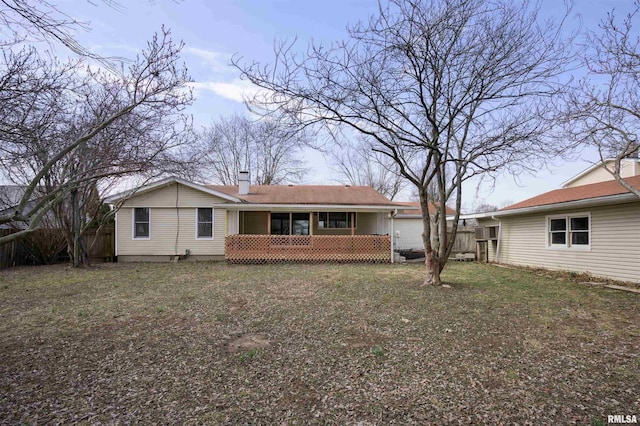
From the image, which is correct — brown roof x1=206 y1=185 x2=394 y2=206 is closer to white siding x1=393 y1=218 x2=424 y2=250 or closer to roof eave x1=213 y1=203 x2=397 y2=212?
roof eave x1=213 y1=203 x2=397 y2=212

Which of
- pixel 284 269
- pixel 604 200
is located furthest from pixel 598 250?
pixel 284 269

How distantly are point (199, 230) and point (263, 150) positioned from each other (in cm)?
1529

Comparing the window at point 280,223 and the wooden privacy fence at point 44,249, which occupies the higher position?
the window at point 280,223

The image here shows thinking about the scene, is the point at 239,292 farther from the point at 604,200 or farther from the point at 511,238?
the point at 511,238

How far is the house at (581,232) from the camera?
8922 mm

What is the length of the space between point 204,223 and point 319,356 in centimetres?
1142

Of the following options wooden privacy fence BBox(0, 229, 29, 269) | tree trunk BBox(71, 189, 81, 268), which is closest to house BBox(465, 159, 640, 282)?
tree trunk BBox(71, 189, 81, 268)

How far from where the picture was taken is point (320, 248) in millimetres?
13656

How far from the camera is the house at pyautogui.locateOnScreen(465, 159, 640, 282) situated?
29.3ft

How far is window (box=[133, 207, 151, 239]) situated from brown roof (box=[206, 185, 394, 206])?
113 inches

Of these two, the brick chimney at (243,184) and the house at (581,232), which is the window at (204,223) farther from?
the house at (581,232)

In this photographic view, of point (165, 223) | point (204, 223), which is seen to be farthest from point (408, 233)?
point (165, 223)

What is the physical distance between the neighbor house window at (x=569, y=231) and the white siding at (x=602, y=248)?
0.56 feet

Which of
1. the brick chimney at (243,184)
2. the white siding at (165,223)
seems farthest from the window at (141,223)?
the brick chimney at (243,184)
